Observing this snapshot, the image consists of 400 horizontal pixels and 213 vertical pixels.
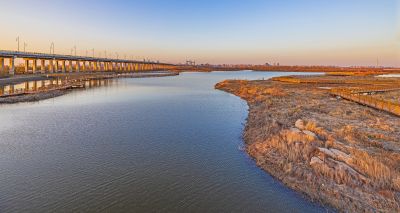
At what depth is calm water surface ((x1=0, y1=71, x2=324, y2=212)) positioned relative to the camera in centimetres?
1320

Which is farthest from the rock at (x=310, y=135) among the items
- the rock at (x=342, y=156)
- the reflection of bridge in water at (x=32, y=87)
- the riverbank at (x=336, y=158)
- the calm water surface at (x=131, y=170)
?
the reflection of bridge in water at (x=32, y=87)

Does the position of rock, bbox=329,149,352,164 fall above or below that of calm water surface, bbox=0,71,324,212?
above

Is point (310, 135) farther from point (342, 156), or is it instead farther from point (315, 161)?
point (315, 161)

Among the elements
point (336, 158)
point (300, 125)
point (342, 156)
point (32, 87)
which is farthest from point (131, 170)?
point (32, 87)

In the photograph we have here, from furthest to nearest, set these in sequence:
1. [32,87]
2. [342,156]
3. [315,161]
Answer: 1. [32,87]
2. [315,161]
3. [342,156]

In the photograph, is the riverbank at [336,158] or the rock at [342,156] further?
the rock at [342,156]

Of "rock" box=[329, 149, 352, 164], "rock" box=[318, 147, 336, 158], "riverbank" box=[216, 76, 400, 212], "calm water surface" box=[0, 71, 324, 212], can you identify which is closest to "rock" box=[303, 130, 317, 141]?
"riverbank" box=[216, 76, 400, 212]

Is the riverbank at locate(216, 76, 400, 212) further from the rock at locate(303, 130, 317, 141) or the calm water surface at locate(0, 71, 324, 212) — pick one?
the calm water surface at locate(0, 71, 324, 212)

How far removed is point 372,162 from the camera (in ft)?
47.2

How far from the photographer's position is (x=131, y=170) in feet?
→ 56.2

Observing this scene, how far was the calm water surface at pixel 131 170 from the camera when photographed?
43.3 ft

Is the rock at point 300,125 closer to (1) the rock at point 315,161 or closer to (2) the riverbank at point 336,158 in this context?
(2) the riverbank at point 336,158

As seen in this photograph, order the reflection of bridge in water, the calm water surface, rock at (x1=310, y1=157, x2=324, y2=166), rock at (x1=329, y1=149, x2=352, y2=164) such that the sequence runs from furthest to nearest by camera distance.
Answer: the reflection of bridge in water < rock at (x1=310, y1=157, x2=324, y2=166) < rock at (x1=329, y1=149, x2=352, y2=164) < the calm water surface

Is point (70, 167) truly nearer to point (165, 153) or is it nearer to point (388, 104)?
point (165, 153)
